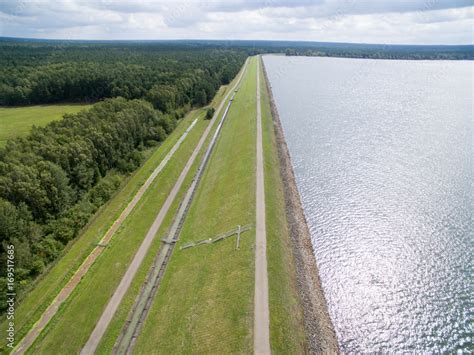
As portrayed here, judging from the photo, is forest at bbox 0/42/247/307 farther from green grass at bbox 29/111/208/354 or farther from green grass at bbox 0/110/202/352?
green grass at bbox 29/111/208/354

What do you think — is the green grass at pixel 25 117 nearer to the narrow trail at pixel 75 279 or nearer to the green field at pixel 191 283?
the narrow trail at pixel 75 279

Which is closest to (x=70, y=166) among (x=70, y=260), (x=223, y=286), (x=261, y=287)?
(x=70, y=260)

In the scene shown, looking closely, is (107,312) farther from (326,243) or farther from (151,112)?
(151,112)

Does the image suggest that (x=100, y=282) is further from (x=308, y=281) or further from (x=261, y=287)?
(x=308, y=281)

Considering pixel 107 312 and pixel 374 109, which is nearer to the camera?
pixel 107 312

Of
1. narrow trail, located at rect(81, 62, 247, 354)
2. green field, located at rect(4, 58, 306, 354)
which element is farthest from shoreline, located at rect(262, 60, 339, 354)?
narrow trail, located at rect(81, 62, 247, 354)

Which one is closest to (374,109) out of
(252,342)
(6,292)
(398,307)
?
(398,307)
